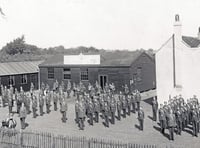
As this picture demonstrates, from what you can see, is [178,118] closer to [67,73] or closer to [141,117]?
[141,117]

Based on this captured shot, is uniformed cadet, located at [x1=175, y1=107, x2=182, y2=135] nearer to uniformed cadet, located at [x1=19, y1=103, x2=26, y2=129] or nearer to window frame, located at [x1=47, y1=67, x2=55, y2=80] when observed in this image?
uniformed cadet, located at [x1=19, y1=103, x2=26, y2=129]

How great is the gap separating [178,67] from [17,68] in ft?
68.6

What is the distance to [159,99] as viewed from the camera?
25.6 metres

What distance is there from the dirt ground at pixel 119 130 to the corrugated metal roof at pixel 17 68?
1204cm

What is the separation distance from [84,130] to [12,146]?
17.9 ft

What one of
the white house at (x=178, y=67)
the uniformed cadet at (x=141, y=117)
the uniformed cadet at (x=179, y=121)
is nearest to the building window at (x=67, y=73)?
the white house at (x=178, y=67)

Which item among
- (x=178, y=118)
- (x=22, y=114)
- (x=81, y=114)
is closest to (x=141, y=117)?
(x=178, y=118)

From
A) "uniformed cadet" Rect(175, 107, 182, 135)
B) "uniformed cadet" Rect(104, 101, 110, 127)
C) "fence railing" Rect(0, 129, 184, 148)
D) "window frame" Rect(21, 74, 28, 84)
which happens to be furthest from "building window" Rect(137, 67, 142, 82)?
"fence railing" Rect(0, 129, 184, 148)

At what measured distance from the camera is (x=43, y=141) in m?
15.1

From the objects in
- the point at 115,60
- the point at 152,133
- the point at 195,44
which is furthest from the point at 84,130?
the point at 115,60

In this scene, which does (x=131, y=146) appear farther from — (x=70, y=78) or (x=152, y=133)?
(x=70, y=78)

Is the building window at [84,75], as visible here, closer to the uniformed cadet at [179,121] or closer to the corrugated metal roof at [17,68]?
the corrugated metal roof at [17,68]

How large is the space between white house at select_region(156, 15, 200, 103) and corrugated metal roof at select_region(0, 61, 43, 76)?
60.3ft

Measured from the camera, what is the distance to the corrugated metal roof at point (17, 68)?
121ft
